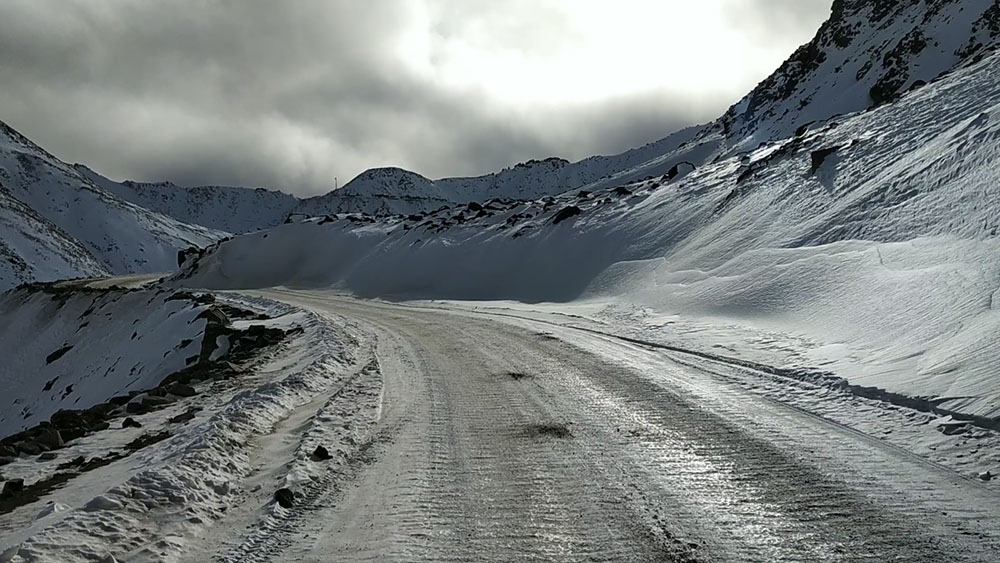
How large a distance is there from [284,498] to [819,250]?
13.1 metres

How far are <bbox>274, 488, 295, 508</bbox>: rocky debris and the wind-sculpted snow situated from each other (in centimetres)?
624

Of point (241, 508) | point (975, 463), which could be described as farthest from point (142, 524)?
point (975, 463)

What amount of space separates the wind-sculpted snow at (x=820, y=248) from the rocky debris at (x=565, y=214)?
0.43 metres

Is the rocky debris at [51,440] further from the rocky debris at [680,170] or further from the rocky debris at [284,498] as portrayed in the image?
the rocky debris at [680,170]

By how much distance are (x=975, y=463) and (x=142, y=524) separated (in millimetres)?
6446

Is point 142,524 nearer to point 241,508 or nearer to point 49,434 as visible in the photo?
point 241,508

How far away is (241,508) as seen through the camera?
4840 mm

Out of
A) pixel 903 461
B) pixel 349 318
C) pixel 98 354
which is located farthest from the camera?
pixel 98 354

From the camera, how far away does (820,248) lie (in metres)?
14.2

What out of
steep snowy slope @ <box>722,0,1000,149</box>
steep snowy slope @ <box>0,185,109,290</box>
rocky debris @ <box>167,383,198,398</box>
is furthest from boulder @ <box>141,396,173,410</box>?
steep snowy slope @ <box>0,185,109,290</box>

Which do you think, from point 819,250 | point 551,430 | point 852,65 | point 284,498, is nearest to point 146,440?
point 284,498

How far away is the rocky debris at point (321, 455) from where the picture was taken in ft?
19.2

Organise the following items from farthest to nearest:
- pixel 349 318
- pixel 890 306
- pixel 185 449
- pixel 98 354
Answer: pixel 98 354 → pixel 349 318 → pixel 890 306 → pixel 185 449

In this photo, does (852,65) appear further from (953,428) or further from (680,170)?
(953,428)
